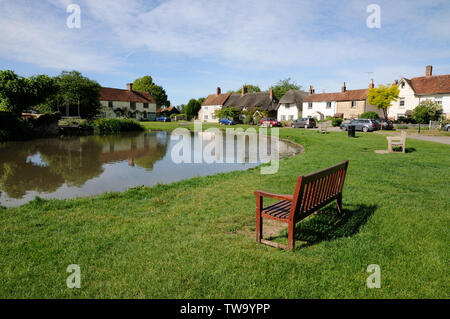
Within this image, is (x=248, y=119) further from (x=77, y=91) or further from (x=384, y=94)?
(x=77, y=91)

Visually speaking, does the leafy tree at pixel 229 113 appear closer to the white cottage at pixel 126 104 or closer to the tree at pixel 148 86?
the white cottage at pixel 126 104

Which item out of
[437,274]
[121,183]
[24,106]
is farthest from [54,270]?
[24,106]

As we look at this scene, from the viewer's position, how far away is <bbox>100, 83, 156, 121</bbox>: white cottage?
63.8 metres

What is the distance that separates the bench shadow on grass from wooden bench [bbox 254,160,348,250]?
446 mm

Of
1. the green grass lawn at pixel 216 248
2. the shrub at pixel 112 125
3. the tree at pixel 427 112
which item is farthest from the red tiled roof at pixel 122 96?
the green grass lawn at pixel 216 248

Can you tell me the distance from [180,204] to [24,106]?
34643 millimetres

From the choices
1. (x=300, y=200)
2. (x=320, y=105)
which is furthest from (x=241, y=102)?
(x=300, y=200)

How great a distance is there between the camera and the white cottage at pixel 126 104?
63.8 m

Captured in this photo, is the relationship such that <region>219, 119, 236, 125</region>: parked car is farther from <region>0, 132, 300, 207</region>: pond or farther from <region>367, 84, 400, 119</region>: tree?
<region>0, 132, 300, 207</region>: pond

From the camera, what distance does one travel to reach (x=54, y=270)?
3.71 m

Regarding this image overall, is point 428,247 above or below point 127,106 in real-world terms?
below

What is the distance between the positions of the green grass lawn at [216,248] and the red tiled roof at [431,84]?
46777 millimetres

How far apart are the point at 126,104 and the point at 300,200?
69740 millimetres
